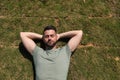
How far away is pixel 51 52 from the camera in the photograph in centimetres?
695

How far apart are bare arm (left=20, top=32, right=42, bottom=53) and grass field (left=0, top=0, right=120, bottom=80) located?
0.34 m

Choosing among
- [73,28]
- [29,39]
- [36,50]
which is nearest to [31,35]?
[29,39]

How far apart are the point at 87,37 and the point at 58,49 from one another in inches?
42.2

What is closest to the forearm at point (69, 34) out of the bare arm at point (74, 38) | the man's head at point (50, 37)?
the bare arm at point (74, 38)

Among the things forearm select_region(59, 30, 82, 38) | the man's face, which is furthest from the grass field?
the man's face

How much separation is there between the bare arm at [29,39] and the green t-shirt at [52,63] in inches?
5.5

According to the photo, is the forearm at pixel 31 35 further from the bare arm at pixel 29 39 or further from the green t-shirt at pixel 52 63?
the green t-shirt at pixel 52 63

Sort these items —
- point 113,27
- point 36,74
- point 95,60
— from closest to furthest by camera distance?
1. point 36,74
2. point 95,60
3. point 113,27

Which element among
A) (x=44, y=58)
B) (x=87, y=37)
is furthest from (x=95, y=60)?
(x=44, y=58)

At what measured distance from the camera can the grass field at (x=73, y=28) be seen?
7.18m

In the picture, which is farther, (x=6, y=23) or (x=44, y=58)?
(x=6, y=23)

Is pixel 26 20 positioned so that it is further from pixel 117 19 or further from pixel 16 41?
pixel 117 19

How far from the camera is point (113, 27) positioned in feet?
25.8

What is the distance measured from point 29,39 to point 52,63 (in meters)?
0.94
